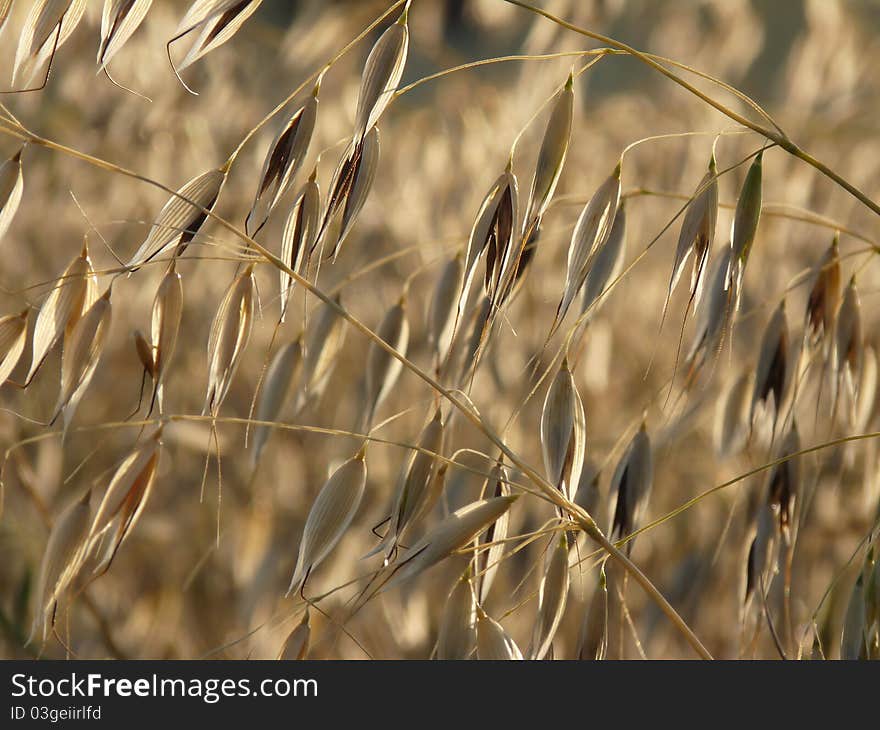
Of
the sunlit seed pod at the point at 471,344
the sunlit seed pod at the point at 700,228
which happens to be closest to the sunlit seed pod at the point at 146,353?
the sunlit seed pod at the point at 471,344

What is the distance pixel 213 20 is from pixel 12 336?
232mm

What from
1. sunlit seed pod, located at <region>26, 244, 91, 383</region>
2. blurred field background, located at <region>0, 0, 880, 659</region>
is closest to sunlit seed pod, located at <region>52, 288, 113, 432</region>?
sunlit seed pod, located at <region>26, 244, 91, 383</region>

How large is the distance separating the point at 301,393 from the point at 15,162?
0.26 meters

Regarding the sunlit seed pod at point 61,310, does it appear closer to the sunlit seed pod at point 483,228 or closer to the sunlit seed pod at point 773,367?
the sunlit seed pod at point 483,228

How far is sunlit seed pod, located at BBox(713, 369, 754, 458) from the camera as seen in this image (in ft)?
2.71

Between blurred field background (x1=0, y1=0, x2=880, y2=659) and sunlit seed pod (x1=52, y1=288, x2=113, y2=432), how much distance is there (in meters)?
0.44

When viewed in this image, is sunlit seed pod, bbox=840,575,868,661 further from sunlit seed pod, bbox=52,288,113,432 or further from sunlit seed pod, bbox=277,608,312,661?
sunlit seed pod, bbox=52,288,113,432

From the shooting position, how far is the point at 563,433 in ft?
1.97

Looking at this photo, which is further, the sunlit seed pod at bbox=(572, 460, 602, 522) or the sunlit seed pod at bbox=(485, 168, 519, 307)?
the sunlit seed pod at bbox=(572, 460, 602, 522)

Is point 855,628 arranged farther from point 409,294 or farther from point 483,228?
point 409,294

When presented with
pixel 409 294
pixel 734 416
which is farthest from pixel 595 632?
pixel 409 294

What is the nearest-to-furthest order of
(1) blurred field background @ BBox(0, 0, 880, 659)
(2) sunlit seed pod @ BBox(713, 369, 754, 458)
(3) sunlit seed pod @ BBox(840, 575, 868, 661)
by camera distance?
(3) sunlit seed pod @ BBox(840, 575, 868, 661)
(2) sunlit seed pod @ BBox(713, 369, 754, 458)
(1) blurred field background @ BBox(0, 0, 880, 659)

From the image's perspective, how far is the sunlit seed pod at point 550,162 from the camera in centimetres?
56

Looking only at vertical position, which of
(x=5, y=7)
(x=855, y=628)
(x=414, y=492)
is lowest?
(x=855, y=628)
